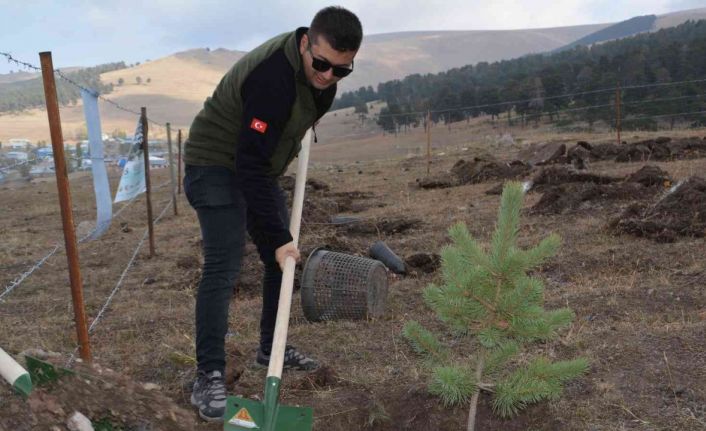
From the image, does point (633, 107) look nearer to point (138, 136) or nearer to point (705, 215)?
point (705, 215)

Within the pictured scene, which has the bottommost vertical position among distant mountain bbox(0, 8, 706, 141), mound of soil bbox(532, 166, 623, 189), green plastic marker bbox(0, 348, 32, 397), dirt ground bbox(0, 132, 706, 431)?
dirt ground bbox(0, 132, 706, 431)

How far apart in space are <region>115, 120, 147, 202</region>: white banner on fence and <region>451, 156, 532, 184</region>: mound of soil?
679cm

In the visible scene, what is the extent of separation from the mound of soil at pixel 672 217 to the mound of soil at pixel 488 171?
4.95 m

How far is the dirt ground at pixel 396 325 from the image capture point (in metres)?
2.40

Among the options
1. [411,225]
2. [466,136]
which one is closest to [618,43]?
[466,136]

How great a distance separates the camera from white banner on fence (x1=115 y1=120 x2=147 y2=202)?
18.4 ft

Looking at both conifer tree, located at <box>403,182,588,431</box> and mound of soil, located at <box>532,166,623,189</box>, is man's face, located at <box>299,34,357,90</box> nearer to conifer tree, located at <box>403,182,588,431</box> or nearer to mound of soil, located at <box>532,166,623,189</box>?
conifer tree, located at <box>403,182,588,431</box>

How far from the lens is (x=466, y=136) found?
34.2m

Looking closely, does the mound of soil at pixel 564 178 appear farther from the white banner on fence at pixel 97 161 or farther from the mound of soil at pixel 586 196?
the white banner on fence at pixel 97 161

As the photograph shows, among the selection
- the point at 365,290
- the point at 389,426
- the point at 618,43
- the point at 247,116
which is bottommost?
the point at 389,426

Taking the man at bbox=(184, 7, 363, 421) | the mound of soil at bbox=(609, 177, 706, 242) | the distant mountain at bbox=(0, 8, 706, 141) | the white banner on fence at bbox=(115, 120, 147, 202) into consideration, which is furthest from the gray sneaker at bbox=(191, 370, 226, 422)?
the distant mountain at bbox=(0, 8, 706, 141)

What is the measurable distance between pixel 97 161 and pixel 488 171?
8794 mm

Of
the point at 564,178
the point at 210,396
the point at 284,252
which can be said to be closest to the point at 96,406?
the point at 210,396

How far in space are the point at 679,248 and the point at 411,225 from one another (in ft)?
9.78
